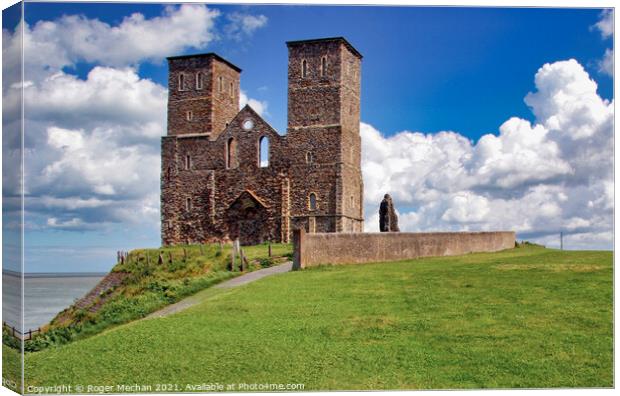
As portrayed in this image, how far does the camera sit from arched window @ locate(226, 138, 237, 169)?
41188 mm

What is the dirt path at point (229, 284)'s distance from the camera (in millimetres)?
18531

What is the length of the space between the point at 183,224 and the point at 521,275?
25.7 m

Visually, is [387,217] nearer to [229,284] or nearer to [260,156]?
[229,284]

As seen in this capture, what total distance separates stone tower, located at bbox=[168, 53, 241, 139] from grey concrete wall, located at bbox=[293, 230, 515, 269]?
1944 centimetres

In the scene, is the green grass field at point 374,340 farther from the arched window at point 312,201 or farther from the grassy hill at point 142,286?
the arched window at point 312,201

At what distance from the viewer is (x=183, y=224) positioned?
41.3 metres

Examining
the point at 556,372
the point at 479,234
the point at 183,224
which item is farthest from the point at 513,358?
the point at 183,224

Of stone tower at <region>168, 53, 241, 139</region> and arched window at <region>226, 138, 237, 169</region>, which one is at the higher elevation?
stone tower at <region>168, 53, 241, 139</region>

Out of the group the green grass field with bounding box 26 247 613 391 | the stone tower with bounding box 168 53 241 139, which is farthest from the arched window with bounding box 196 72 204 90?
the green grass field with bounding box 26 247 613 391

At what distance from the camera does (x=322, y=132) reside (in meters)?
38.9

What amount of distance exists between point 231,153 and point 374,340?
29299 millimetres

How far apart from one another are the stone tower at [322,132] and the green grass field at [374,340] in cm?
2046

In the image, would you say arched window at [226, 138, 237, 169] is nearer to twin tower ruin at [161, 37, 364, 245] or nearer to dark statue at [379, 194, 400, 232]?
twin tower ruin at [161, 37, 364, 245]

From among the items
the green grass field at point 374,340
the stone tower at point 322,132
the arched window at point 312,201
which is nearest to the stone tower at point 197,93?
the stone tower at point 322,132
